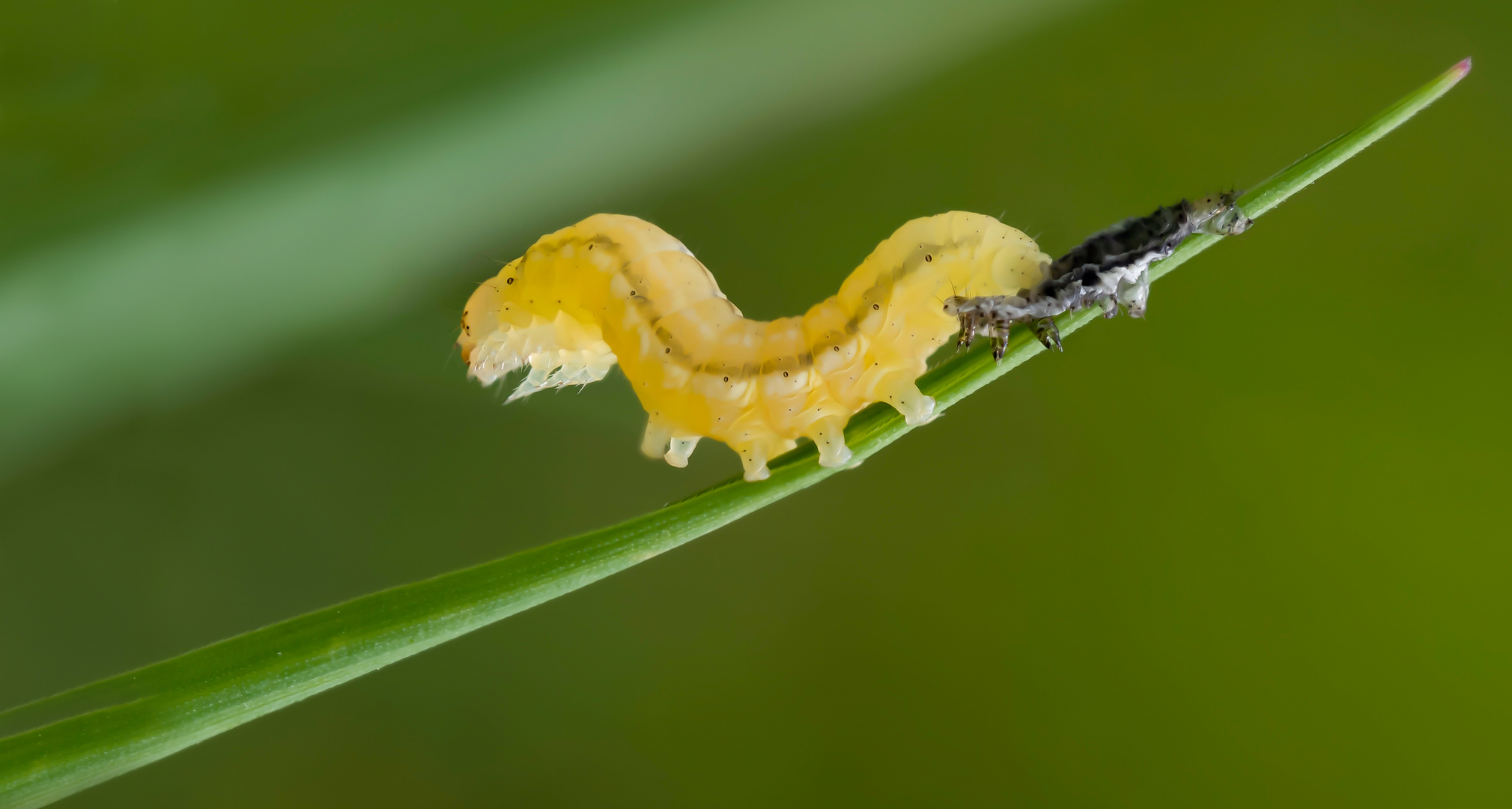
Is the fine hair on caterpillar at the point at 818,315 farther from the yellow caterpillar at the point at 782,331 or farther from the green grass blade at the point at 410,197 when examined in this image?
the green grass blade at the point at 410,197

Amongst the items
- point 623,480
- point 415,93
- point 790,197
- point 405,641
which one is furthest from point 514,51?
point 405,641

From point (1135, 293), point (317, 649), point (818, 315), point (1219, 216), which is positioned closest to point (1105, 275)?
point (1135, 293)

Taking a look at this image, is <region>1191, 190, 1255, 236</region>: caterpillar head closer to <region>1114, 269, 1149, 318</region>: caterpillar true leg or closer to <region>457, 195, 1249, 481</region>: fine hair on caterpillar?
<region>457, 195, 1249, 481</region>: fine hair on caterpillar

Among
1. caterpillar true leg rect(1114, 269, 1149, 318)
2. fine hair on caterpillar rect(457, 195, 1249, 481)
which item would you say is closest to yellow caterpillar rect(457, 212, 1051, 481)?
fine hair on caterpillar rect(457, 195, 1249, 481)

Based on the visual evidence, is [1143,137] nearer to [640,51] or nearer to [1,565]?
[640,51]

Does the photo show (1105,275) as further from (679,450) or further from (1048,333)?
(679,450)

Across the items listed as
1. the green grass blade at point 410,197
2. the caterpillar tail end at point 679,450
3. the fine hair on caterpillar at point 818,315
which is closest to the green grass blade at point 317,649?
the fine hair on caterpillar at point 818,315
